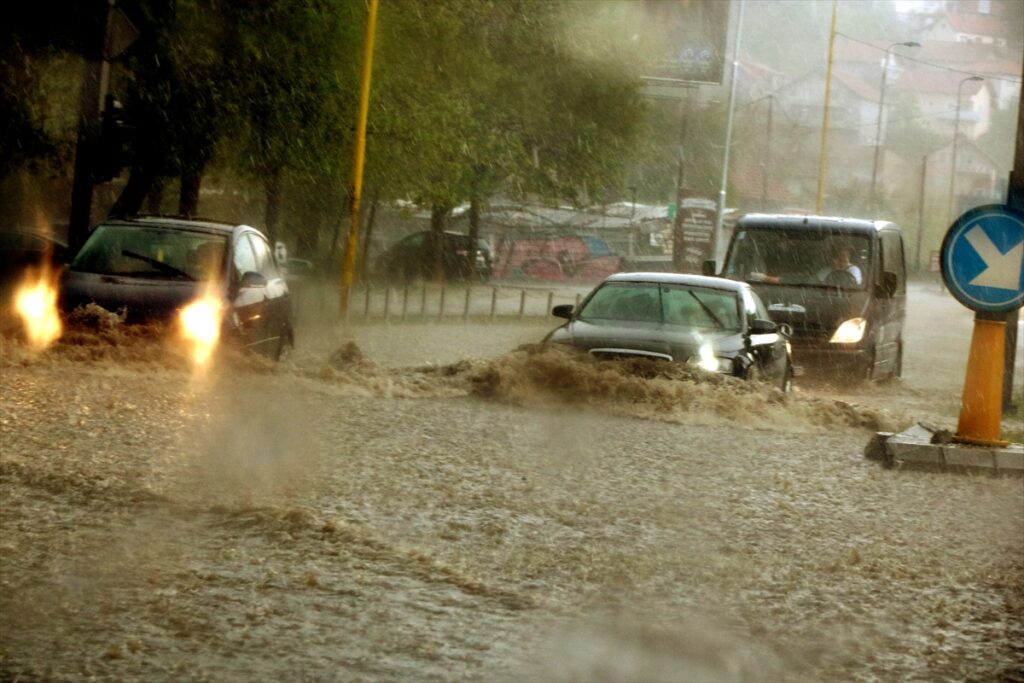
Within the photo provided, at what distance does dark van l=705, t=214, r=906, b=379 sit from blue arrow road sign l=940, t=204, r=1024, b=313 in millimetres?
7632

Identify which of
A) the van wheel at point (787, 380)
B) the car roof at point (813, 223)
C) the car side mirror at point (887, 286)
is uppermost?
the car roof at point (813, 223)

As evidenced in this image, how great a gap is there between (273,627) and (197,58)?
66.6 ft

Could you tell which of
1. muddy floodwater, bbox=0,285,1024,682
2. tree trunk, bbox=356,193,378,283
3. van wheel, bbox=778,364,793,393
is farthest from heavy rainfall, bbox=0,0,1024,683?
tree trunk, bbox=356,193,378,283

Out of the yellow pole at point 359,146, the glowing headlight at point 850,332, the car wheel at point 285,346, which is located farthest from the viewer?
the yellow pole at point 359,146

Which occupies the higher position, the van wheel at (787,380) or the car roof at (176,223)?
the car roof at (176,223)

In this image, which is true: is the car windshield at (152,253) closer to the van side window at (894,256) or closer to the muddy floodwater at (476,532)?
the muddy floodwater at (476,532)

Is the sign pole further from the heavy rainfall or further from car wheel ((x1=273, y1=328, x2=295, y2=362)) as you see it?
car wheel ((x1=273, y1=328, x2=295, y2=362))

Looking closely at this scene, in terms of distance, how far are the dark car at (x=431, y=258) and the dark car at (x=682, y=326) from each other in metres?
28.1

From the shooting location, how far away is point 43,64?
89.9ft

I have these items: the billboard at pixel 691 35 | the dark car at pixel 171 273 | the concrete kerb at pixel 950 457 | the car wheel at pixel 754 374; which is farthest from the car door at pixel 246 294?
the billboard at pixel 691 35

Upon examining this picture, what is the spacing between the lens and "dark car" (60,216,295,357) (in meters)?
14.2

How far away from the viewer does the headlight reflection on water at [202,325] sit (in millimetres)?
14164

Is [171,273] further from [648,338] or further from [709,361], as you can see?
[709,361]

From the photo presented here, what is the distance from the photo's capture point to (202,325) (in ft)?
46.6
